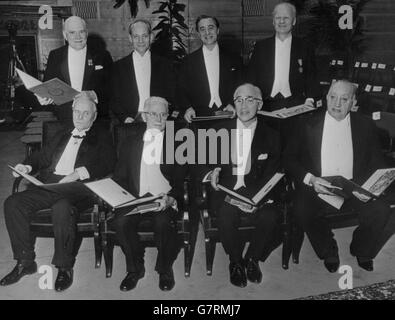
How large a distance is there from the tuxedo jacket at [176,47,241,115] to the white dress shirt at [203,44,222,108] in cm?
3

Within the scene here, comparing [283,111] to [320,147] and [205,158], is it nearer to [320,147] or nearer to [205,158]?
[320,147]

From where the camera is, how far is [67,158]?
12.5 ft

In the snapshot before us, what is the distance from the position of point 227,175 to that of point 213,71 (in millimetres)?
1241

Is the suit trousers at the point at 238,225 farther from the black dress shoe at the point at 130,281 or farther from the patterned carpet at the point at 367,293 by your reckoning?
the black dress shoe at the point at 130,281

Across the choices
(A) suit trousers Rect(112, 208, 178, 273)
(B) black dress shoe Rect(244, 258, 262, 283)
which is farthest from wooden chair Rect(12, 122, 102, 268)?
(B) black dress shoe Rect(244, 258, 262, 283)

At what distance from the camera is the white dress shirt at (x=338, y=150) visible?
374 cm

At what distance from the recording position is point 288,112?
3.96m

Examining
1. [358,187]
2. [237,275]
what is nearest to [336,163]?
[358,187]

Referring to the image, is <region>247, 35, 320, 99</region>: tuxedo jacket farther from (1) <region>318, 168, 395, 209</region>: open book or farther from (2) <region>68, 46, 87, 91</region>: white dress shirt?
(2) <region>68, 46, 87, 91</region>: white dress shirt

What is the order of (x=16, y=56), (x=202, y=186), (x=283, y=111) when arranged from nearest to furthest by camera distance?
(x=202, y=186) < (x=283, y=111) < (x=16, y=56)

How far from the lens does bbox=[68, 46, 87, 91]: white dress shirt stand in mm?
4402

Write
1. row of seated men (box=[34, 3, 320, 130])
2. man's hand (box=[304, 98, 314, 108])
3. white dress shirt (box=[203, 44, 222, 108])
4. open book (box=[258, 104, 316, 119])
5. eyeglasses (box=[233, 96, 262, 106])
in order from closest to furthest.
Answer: eyeglasses (box=[233, 96, 262, 106]) < open book (box=[258, 104, 316, 119]) < man's hand (box=[304, 98, 314, 108]) < row of seated men (box=[34, 3, 320, 130]) < white dress shirt (box=[203, 44, 222, 108])
